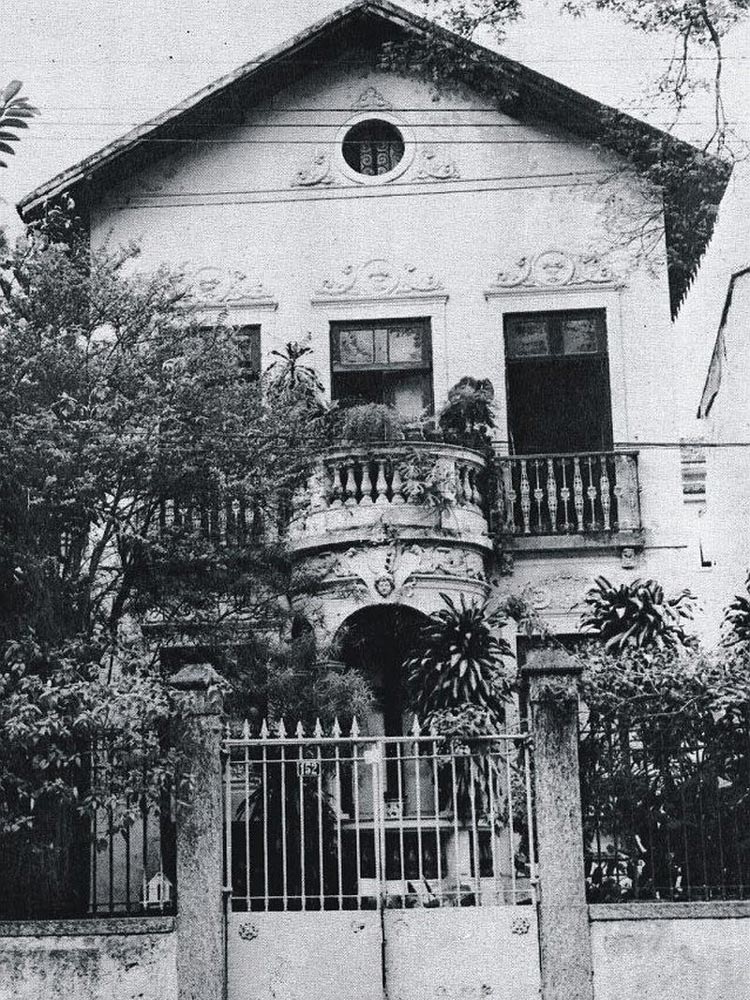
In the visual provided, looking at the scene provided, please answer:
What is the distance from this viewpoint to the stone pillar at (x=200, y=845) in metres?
10.8

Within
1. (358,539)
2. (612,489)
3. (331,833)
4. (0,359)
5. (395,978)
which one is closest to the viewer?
(395,978)

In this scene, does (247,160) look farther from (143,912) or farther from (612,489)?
(143,912)

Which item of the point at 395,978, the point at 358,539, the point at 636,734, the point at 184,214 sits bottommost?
the point at 395,978

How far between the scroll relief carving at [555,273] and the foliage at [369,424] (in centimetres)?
282

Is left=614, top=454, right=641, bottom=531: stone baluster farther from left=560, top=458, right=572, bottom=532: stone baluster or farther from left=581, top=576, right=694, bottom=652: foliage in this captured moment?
left=581, top=576, right=694, bottom=652: foliage

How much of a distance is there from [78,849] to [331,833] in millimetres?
2952

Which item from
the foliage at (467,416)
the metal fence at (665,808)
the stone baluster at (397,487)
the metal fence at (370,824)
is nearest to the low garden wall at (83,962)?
the metal fence at (370,824)

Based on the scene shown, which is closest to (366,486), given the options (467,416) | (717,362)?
(467,416)

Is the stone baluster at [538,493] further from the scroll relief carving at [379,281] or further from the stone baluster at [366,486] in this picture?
the scroll relief carving at [379,281]

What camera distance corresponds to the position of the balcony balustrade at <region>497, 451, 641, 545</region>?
17.8 m

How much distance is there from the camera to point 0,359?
39.3ft

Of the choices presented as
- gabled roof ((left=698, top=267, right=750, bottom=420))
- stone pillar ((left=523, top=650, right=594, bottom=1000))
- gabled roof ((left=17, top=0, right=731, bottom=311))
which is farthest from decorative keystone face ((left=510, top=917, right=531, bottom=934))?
gabled roof ((left=698, top=267, right=750, bottom=420))

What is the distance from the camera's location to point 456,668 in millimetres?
14680

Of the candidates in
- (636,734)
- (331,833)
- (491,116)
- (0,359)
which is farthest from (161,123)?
(636,734)
